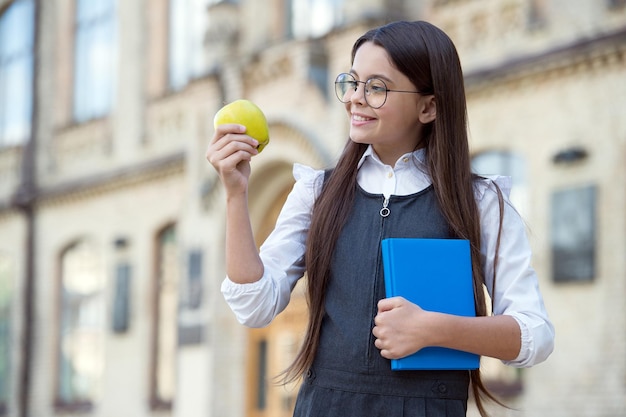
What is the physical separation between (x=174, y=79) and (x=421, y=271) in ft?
48.7

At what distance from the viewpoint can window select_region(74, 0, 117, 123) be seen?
18312 mm

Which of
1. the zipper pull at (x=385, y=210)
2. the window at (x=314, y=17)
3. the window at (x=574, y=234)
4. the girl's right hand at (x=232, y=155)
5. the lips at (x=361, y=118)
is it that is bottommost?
the zipper pull at (x=385, y=210)

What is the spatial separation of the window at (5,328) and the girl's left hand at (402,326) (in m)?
17.5

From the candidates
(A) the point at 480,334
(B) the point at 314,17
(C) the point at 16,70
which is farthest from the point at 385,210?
(C) the point at 16,70

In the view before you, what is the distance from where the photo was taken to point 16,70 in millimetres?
20359

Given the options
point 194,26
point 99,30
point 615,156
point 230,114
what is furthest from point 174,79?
point 230,114

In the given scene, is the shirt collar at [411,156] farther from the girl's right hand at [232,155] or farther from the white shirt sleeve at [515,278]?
the girl's right hand at [232,155]

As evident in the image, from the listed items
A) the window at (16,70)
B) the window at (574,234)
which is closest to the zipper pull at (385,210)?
the window at (574,234)

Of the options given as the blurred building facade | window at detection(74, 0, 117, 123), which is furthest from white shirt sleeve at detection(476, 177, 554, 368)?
window at detection(74, 0, 117, 123)

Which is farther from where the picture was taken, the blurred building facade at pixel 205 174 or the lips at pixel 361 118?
the blurred building facade at pixel 205 174

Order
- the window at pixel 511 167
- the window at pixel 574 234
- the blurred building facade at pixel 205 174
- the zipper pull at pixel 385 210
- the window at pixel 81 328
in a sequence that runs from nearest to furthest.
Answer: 1. the zipper pull at pixel 385 210
2. the window at pixel 574 234
3. the blurred building facade at pixel 205 174
4. the window at pixel 511 167
5. the window at pixel 81 328

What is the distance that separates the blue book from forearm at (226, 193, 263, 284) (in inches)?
11.6

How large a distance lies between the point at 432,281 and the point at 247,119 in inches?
22.8

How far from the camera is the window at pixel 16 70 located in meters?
20.0
